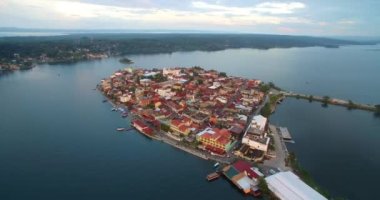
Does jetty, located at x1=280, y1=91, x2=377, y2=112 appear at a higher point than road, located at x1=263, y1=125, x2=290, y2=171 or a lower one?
higher

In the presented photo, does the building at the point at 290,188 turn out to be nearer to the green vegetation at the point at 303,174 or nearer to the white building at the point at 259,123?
the green vegetation at the point at 303,174

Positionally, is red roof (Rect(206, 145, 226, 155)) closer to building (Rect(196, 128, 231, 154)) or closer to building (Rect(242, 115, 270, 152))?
building (Rect(196, 128, 231, 154))

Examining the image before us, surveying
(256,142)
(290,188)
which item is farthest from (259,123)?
(290,188)

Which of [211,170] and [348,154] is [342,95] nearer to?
[348,154]

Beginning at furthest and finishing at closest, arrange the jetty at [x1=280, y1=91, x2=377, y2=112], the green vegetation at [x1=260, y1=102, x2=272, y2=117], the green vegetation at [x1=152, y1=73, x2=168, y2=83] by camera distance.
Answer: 1. the green vegetation at [x1=152, y1=73, x2=168, y2=83]
2. the jetty at [x1=280, y1=91, x2=377, y2=112]
3. the green vegetation at [x1=260, y1=102, x2=272, y2=117]

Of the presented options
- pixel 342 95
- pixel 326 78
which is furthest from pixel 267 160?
pixel 326 78

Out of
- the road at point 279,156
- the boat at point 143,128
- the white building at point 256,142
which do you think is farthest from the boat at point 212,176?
the boat at point 143,128

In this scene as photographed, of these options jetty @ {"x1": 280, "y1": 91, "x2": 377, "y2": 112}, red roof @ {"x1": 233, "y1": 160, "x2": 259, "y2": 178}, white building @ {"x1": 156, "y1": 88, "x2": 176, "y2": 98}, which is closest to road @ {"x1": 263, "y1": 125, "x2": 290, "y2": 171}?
Answer: red roof @ {"x1": 233, "y1": 160, "x2": 259, "y2": 178}
